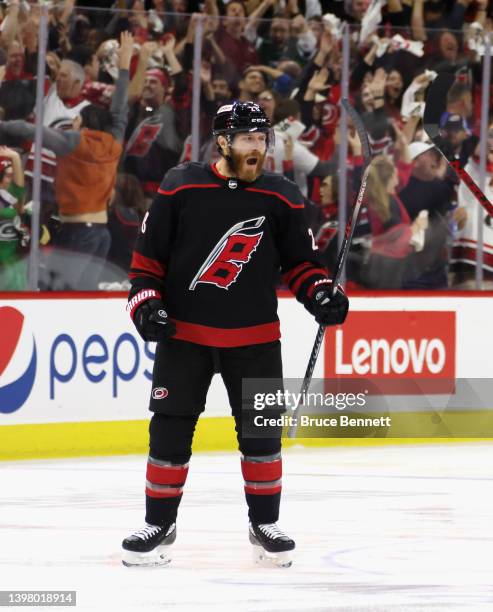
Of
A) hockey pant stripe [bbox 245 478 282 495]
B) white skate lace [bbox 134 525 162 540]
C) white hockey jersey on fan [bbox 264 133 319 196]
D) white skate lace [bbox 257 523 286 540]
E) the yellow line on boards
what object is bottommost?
the yellow line on boards

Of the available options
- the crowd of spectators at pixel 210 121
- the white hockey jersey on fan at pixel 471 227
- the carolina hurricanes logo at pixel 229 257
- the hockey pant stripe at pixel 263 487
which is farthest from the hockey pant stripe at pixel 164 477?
the white hockey jersey on fan at pixel 471 227

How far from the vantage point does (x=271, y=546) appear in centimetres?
416

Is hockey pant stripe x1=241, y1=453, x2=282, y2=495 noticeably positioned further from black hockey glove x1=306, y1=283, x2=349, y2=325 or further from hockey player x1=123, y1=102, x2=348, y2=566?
black hockey glove x1=306, y1=283, x2=349, y2=325

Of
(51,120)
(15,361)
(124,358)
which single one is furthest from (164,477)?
(51,120)

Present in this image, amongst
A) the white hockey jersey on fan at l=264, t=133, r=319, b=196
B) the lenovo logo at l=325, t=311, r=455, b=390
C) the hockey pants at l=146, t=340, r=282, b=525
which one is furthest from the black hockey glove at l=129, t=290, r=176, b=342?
the white hockey jersey on fan at l=264, t=133, r=319, b=196

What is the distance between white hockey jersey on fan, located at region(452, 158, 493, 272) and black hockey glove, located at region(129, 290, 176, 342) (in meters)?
4.31

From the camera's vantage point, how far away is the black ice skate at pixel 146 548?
13.5 ft

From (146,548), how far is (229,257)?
0.90 metres

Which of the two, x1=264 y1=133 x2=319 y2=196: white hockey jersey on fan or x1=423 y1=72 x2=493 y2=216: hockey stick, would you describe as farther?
x1=264 y1=133 x2=319 y2=196: white hockey jersey on fan

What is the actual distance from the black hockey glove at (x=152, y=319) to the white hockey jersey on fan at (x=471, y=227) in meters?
4.31

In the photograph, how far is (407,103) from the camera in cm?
813

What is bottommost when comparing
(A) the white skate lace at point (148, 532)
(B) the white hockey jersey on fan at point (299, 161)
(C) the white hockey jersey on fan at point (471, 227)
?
(A) the white skate lace at point (148, 532)

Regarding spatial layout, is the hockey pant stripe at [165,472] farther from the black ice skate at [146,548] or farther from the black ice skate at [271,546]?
the black ice skate at [271,546]

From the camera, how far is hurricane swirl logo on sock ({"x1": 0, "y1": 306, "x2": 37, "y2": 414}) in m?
6.73
